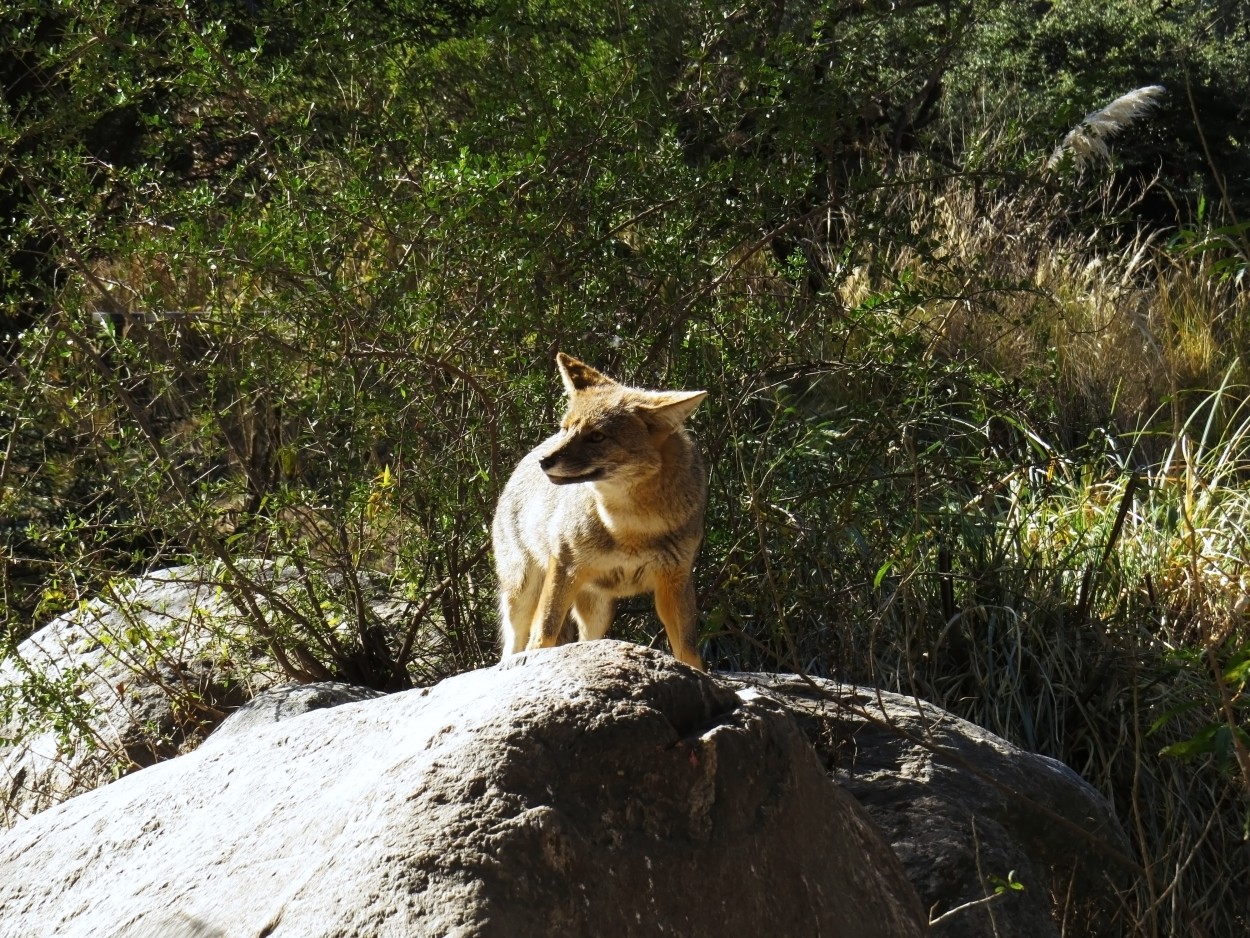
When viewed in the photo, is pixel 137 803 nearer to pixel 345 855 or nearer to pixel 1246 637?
pixel 345 855

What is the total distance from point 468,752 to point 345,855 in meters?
A: 0.34

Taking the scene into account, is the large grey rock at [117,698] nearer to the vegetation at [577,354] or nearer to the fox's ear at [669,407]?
the vegetation at [577,354]

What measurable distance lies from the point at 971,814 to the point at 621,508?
1551 millimetres

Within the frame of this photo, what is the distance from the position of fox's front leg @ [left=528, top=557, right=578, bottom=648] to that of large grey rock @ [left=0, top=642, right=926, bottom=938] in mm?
1135

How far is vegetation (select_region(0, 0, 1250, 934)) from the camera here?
583cm

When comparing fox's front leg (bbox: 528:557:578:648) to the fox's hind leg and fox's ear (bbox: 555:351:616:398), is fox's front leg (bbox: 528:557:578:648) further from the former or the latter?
A: fox's ear (bbox: 555:351:616:398)

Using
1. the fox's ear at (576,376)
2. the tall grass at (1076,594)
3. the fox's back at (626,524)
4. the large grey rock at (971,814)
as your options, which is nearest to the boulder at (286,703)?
the fox's back at (626,524)

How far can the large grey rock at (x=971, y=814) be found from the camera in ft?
14.2

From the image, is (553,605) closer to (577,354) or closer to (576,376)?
(576,376)

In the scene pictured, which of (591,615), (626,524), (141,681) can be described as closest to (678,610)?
(626,524)

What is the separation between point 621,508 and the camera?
5.16 m

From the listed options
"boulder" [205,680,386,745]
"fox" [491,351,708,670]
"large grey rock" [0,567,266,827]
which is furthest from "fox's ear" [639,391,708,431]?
"large grey rock" [0,567,266,827]

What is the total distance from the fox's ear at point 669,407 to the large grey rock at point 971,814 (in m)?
0.94

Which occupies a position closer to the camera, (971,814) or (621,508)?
(971,814)
